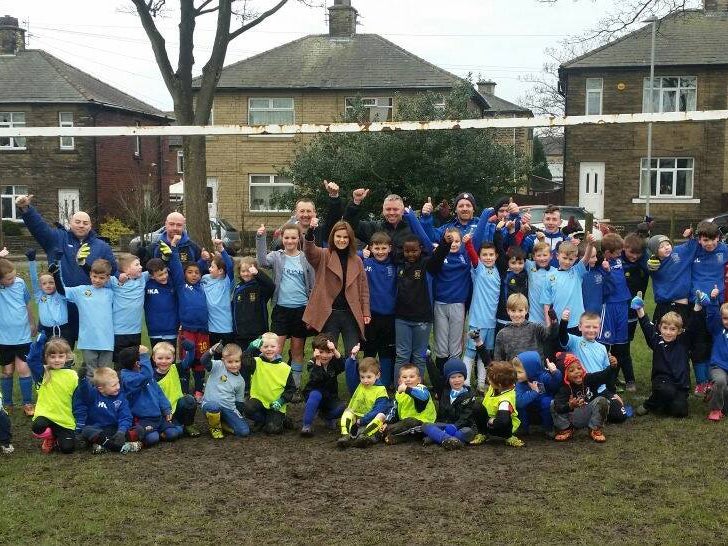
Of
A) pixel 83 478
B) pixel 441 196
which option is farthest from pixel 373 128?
pixel 441 196

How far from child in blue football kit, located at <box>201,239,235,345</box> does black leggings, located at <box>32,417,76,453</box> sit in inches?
71.7

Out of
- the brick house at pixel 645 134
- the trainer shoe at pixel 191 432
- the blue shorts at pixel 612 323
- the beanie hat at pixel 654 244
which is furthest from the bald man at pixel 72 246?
the brick house at pixel 645 134

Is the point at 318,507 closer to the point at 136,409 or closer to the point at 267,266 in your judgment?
the point at 136,409

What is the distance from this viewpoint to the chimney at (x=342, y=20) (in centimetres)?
3422

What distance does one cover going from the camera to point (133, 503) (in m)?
5.34

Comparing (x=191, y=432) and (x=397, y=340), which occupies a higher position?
(x=397, y=340)

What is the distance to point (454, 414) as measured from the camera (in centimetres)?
689

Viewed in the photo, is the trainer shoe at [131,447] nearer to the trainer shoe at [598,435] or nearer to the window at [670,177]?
the trainer shoe at [598,435]

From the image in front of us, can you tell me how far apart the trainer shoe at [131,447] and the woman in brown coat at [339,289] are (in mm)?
1854

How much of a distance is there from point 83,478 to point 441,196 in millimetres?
16632

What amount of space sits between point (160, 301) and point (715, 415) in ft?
16.8

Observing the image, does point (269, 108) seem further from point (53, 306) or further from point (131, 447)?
point (131, 447)

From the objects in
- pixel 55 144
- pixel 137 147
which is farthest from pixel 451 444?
pixel 137 147

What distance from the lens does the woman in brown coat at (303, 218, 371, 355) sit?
7.50m
